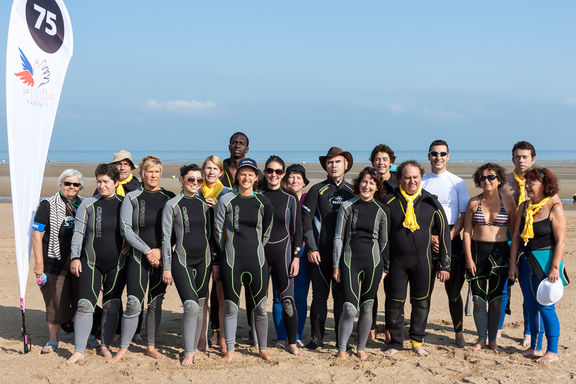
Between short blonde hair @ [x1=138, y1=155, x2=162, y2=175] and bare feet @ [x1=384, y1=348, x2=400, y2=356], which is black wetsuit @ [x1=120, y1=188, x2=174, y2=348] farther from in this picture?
bare feet @ [x1=384, y1=348, x2=400, y2=356]

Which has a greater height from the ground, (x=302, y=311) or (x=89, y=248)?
(x=89, y=248)

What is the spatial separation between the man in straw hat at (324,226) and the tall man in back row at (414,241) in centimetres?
51

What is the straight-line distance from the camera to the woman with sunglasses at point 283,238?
5.26 meters

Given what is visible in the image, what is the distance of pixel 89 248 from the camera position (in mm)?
5098

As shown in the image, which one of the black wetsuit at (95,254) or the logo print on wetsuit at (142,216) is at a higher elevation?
the logo print on wetsuit at (142,216)

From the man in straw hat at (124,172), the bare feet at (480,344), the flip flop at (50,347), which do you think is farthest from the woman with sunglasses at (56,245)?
the bare feet at (480,344)

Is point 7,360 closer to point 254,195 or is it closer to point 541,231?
point 254,195

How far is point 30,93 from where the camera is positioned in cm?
529

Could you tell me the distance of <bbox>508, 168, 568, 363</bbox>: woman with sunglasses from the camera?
5148 mm

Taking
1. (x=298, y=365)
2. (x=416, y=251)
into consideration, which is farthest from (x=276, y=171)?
(x=298, y=365)

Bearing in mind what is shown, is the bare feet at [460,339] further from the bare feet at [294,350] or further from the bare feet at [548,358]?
the bare feet at [294,350]

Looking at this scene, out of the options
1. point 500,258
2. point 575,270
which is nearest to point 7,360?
point 500,258

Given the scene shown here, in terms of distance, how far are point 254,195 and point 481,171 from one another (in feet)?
7.36

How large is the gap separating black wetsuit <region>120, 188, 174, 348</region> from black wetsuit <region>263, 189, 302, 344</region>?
1033mm
